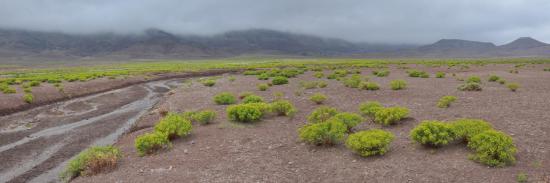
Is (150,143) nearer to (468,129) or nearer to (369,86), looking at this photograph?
(468,129)

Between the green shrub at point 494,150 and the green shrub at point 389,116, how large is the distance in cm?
428

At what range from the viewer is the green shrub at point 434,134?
11078 millimetres

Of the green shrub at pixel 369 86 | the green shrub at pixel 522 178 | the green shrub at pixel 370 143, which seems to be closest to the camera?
the green shrub at pixel 522 178

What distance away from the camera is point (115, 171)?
11875 mm

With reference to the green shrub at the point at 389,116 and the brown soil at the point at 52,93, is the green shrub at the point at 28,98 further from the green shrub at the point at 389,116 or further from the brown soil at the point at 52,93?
the green shrub at the point at 389,116

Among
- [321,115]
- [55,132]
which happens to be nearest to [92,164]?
[321,115]

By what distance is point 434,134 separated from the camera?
36.6 ft

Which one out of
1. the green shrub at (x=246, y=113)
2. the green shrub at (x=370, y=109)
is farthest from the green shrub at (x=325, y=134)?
the green shrub at (x=246, y=113)

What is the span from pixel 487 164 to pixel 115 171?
9.90 m

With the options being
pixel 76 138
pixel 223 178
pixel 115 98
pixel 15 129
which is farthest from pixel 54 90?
pixel 223 178

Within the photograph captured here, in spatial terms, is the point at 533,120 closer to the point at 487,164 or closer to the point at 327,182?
the point at 487,164

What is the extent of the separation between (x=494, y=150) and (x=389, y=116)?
4908mm

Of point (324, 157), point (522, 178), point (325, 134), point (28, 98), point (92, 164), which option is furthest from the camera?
point (28, 98)

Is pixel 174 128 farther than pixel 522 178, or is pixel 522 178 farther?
pixel 174 128
